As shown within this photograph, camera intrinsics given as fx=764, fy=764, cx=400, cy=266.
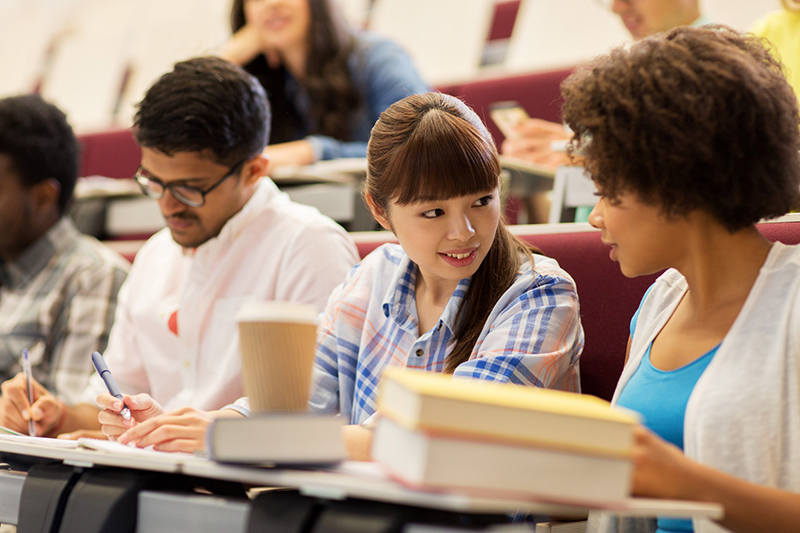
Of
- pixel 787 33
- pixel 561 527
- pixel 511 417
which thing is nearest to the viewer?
pixel 511 417

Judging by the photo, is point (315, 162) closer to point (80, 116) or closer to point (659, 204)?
point (659, 204)

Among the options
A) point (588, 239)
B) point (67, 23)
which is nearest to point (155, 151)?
point (588, 239)

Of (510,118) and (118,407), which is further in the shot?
(510,118)

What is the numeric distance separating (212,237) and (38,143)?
66 cm

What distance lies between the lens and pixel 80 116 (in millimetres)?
3121

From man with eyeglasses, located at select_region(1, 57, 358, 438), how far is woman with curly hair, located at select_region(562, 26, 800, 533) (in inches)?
24.1

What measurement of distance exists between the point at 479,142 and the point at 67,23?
3.48m

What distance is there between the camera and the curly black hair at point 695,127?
0.67 m

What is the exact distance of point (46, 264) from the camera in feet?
5.40

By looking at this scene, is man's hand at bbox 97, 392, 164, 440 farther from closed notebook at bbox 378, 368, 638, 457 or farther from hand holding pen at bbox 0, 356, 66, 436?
closed notebook at bbox 378, 368, 638, 457

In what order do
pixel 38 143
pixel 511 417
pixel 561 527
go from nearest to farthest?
pixel 511 417 → pixel 561 527 → pixel 38 143

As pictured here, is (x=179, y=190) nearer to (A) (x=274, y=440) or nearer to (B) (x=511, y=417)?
(A) (x=274, y=440)

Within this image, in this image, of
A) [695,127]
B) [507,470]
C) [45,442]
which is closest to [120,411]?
[45,442]

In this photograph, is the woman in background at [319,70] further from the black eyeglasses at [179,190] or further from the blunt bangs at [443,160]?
the blunt bangs at [443,160]
